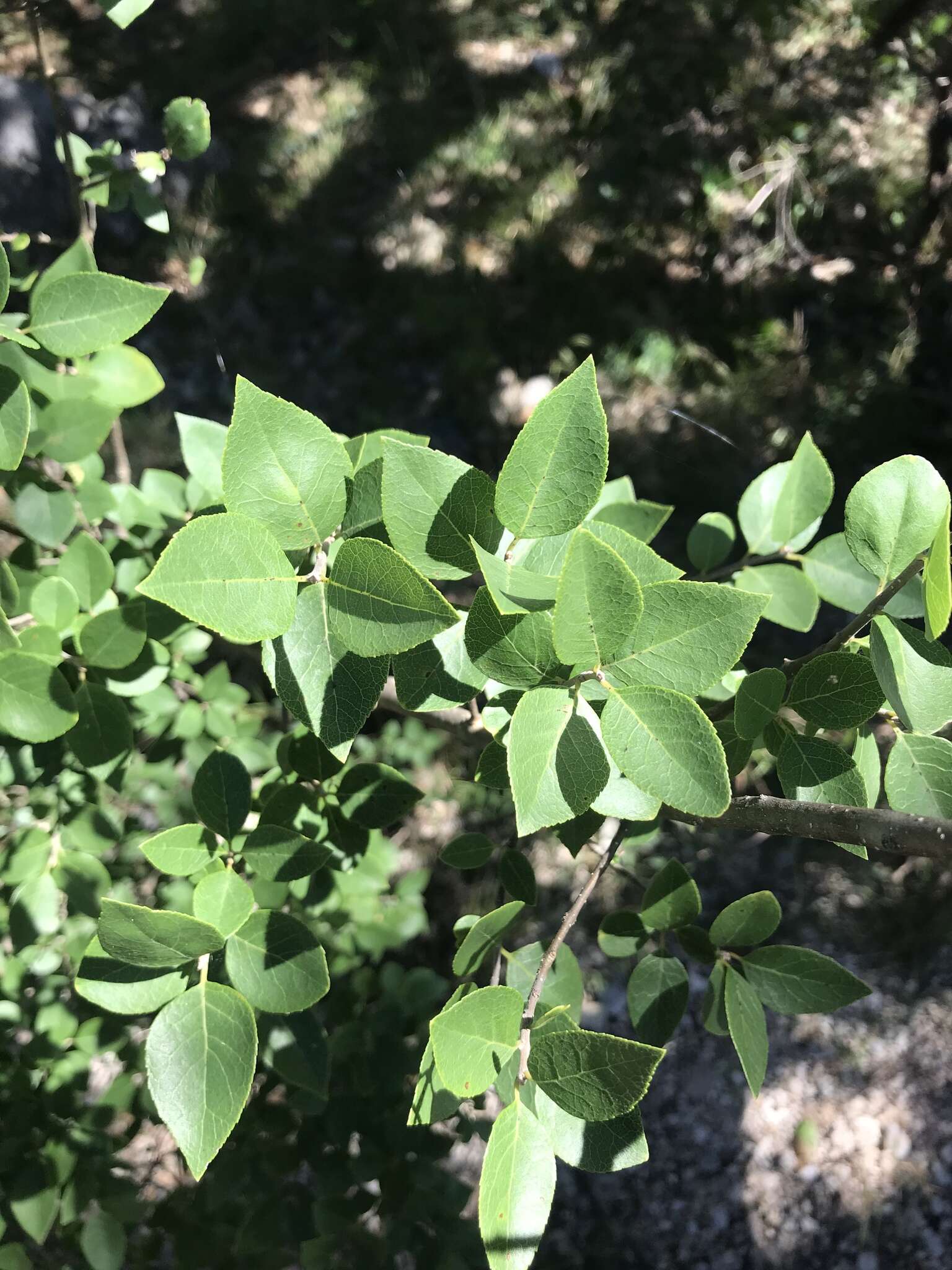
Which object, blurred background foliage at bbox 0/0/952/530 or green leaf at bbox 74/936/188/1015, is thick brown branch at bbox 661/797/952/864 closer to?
green leaf at bbox 74/936/188/1015

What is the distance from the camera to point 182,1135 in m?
0.65

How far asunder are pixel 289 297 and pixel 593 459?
2.86 meters

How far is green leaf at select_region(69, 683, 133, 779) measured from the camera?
91 cm

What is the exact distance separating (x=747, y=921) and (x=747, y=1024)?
89 millimetres

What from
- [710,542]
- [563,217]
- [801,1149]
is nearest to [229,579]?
[710,542]

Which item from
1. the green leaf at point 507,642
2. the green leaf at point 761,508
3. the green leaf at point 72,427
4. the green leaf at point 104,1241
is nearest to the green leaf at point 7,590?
the green leaf at point 72,427

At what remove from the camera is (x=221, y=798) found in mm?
845

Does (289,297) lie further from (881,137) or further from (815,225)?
(881,137)

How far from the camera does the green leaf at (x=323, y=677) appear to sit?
590 mm

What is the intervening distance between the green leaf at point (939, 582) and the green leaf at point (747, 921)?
1.19 feet

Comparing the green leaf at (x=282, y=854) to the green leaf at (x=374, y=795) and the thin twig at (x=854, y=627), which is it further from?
the thin twig at (x=854, y=627)

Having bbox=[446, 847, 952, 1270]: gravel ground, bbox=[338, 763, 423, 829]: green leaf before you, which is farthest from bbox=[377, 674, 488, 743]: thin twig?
bbox=[446, 847, 952, 1270]: gravel ground

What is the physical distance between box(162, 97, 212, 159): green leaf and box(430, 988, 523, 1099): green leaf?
1047 mm

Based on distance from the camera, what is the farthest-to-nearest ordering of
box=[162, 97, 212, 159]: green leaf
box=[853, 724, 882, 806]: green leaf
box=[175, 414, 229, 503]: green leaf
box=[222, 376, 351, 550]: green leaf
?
box=[162, 97, 212, 159]: green leaf
box=[175, 414, 229, 503]: green leaf
box=[853, 724, 882, 806]: green leaf
box=[222, 376, 351, 550]: green leaf
